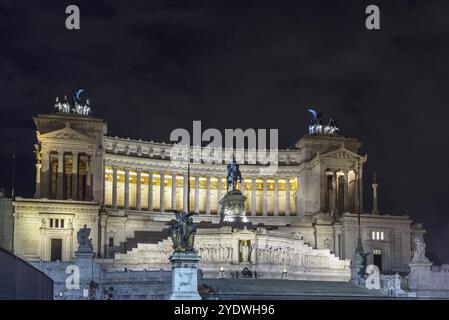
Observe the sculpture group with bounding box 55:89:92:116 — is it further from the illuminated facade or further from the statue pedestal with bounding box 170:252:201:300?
the statue pedestal with bounding box 170:252:201:300

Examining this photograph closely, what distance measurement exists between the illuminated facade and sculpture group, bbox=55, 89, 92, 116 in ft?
7.98

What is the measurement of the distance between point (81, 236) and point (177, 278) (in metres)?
28.7

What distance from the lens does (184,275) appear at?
58.6 m

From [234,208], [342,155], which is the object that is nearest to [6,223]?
[234,208]

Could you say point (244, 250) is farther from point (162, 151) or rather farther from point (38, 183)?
point (162, 151)

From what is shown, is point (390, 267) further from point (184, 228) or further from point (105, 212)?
point (184, 228)

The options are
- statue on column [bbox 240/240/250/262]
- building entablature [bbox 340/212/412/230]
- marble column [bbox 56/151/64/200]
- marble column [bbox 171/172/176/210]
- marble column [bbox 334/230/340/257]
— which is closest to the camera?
statue on column [bbox 240/240/250/262]

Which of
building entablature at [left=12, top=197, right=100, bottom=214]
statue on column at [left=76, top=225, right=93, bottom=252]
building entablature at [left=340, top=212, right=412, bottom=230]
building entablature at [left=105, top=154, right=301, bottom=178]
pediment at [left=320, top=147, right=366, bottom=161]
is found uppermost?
pediment at [left=320, top=147, right=366, bottom=161]

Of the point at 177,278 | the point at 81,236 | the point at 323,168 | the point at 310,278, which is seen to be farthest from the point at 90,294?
the point at 323,168

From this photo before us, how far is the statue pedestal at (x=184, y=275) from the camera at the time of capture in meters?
57.9

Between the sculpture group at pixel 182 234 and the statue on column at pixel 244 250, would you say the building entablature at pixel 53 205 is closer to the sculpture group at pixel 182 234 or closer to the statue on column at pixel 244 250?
the statue on column at pixel 244 250

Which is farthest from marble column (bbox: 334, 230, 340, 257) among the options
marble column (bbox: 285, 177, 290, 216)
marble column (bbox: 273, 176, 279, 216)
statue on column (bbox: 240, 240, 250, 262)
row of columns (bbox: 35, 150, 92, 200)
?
row of columns (bbox: 35, 150, 92, 200)

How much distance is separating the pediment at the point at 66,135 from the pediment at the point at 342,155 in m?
34.3

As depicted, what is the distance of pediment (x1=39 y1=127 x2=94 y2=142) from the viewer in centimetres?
11325
